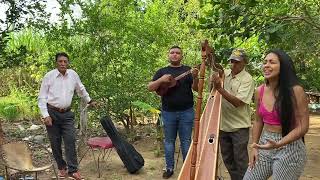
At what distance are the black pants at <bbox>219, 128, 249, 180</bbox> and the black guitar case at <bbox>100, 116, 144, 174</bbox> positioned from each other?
6.20ft

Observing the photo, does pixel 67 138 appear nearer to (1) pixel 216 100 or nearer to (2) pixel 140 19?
(1) pixel 216 100

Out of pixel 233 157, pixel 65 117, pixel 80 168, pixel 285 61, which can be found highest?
pixel 285 61

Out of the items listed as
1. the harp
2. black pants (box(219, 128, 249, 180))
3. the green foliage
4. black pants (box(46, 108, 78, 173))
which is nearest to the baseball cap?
the harp

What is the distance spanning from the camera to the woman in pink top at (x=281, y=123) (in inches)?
113

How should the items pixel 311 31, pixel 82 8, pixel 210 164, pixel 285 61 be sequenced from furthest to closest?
pixel 82 8 → pixel 311 31 → pixel 210 164 → pixel 285 61

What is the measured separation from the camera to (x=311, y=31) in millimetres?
5430

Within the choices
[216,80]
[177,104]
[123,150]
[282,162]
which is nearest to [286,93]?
[282,162]

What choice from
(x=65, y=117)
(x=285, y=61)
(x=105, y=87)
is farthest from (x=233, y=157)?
(x=105, y=87)

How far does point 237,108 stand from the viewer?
173 inches

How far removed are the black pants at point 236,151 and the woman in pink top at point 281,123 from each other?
50.3 inches

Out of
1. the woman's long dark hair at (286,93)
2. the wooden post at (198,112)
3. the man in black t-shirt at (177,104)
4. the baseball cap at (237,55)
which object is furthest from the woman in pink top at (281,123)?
the man in black t-shirt at (177,104)

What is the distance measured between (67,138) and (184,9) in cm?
441

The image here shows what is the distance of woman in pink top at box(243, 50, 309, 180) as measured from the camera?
288 cm

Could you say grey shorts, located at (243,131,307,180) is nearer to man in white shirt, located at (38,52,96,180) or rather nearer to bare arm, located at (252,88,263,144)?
bare arm, located at (252,88,263,144)
